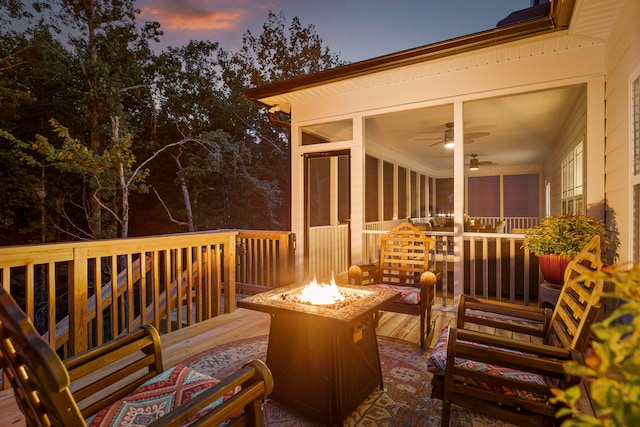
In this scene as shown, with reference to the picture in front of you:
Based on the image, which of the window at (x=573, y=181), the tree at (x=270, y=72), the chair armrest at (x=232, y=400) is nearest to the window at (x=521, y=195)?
the window at (x=573, y=181)

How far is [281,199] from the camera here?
1344 cm

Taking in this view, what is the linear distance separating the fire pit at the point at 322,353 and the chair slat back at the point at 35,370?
1185 millimetres

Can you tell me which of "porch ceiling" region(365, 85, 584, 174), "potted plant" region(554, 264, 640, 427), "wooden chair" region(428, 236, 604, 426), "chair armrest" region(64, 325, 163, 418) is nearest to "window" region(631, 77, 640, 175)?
"porch ceiling" region(365, 85, 584, 174)

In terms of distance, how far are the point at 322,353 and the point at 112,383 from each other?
1032 mm

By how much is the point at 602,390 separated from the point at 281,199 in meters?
13.1

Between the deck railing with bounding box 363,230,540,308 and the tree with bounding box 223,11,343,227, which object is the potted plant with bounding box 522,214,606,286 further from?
the tree with bounding box 223,11,343,227

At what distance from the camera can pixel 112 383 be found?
138cm

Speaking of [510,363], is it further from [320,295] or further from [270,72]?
[270,72]

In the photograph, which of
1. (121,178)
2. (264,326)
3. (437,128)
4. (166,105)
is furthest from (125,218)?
(437,128)

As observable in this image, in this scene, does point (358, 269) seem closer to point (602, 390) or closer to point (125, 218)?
point (602, 390)

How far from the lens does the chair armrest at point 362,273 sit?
3.35 meters

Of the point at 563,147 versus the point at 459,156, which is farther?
the point at 563,147

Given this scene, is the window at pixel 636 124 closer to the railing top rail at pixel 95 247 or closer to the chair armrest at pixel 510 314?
the chair armrest at pixel 510 314

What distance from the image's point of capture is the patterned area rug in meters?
2.01
